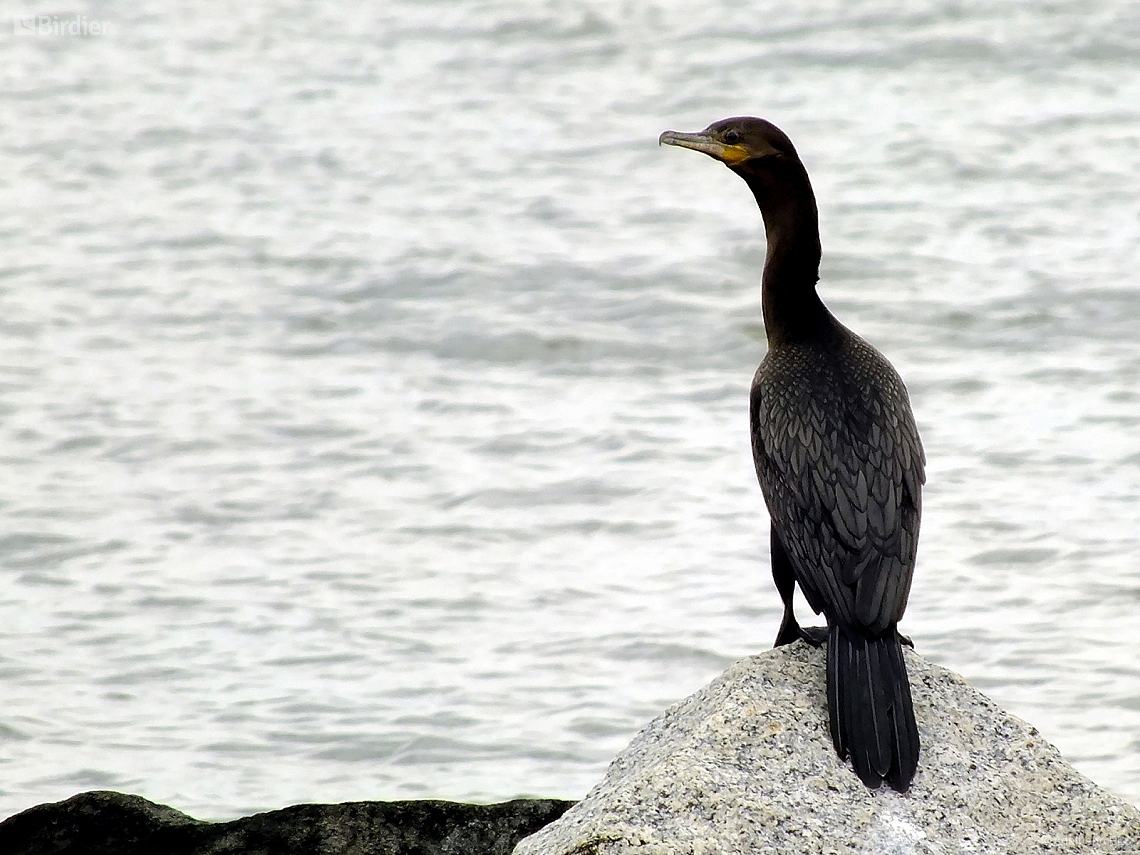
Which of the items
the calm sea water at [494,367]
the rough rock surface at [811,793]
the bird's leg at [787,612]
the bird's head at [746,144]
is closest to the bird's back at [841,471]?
the bird's leg at [787,612]

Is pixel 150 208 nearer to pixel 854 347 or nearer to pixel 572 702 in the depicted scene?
pixel 572 702

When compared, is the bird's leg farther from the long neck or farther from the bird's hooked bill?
the bird's hooked bill

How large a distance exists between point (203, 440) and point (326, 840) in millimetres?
5494

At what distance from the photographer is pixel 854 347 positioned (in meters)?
5.38

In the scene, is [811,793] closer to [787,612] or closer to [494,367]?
[787,612]

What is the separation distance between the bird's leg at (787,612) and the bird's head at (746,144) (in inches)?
44.7

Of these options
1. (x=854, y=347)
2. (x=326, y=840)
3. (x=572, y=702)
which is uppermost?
(x=854, y=347)

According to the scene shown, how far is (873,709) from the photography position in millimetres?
4410

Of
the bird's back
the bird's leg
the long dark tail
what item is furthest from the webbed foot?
the long dark tail

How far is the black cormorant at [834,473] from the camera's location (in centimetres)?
445

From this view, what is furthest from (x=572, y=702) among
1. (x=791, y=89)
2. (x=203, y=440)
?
(x=791, y=89)

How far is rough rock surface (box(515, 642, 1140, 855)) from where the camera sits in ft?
13.7

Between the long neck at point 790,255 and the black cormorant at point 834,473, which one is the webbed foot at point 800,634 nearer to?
the black cormorant at point 834,473

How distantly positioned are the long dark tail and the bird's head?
1.60 metres
